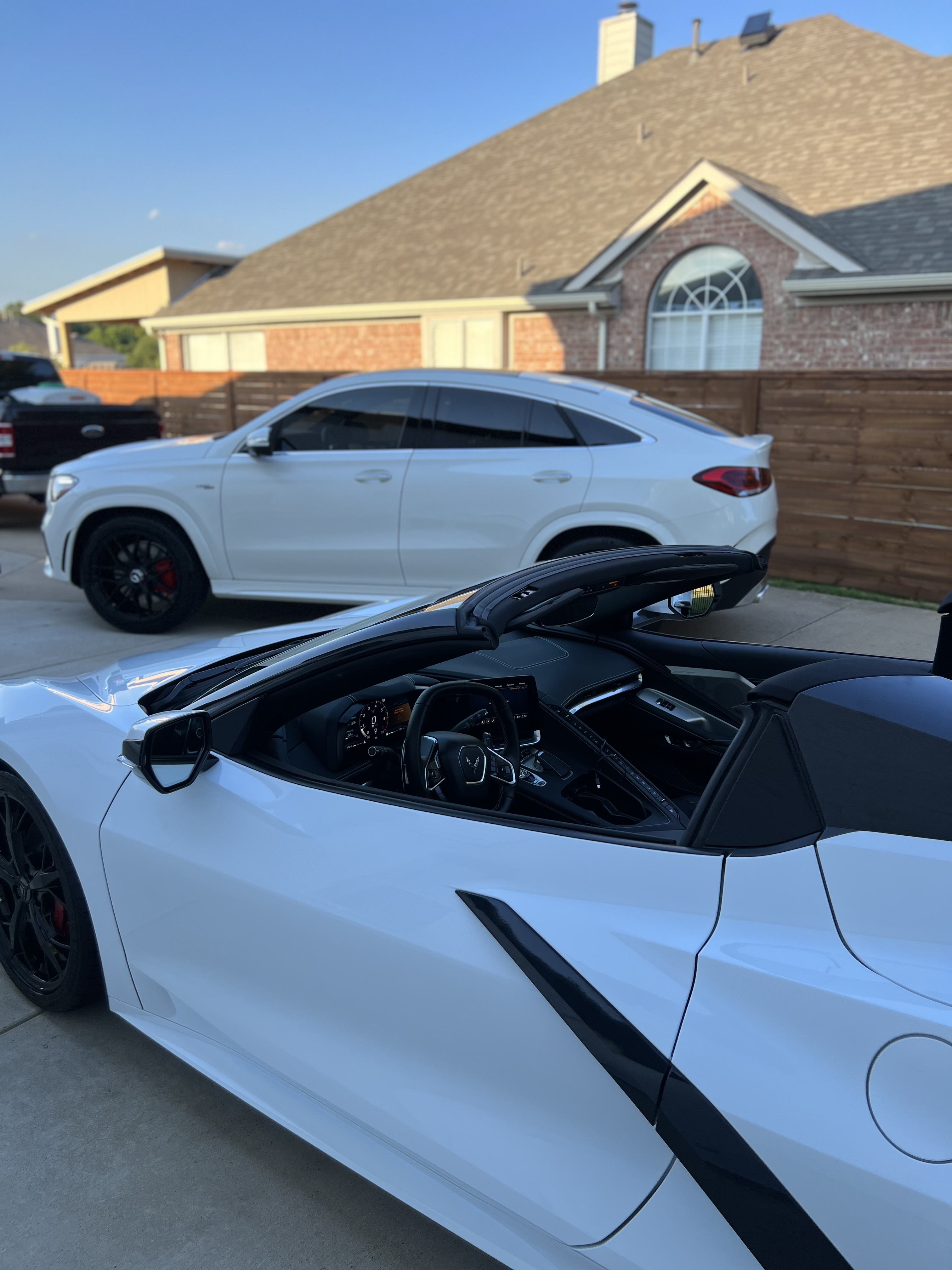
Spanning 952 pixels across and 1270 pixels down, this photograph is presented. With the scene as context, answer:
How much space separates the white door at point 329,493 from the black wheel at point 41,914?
4.12 meters

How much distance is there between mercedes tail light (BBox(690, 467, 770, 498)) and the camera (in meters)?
5.99

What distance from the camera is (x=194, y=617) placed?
764 centimetres

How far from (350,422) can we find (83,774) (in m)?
4.66

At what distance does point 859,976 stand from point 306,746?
139 centimetres

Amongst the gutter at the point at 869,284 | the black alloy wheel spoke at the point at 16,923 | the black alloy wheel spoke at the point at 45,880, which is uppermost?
the gutter at the point at 869,284

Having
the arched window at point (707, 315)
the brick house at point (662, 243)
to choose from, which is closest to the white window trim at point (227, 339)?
the brick house at point (662, 243)

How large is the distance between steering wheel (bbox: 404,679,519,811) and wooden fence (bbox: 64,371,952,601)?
675cm

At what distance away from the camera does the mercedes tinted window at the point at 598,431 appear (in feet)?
20.2

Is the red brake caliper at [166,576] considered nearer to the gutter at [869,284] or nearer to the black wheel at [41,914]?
the black wheel at [41,914]

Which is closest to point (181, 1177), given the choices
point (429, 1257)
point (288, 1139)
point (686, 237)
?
point (288, 1139)

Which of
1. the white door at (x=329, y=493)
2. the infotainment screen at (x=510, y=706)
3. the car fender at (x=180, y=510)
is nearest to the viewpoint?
the infotainment screen at (x=510, y=706)

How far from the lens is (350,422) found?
6.73 m

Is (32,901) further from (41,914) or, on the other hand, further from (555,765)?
(555,765)

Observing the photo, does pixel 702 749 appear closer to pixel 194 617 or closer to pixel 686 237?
pixel 194 617
